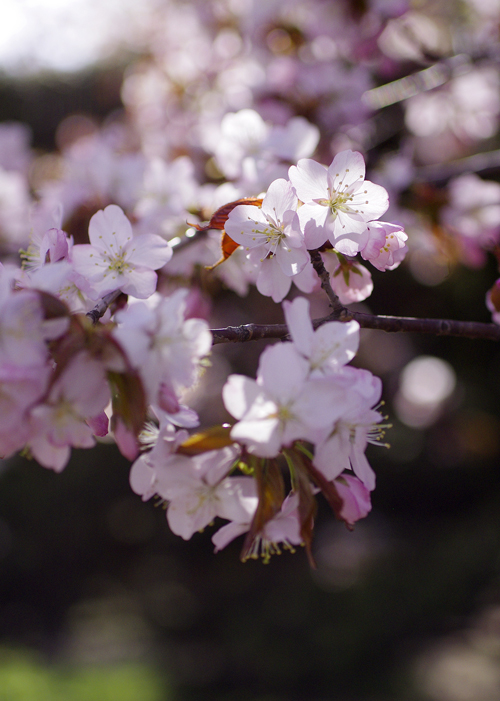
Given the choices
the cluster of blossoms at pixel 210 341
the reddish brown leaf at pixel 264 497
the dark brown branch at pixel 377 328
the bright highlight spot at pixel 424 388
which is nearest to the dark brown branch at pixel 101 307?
the cluster of blossoms at pixel 210 341

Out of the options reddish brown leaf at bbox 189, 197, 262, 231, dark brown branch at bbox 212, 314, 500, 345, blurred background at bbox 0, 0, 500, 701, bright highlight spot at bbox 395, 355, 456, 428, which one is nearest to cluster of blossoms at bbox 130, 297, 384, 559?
dark brown branch at bbox 212, 314, 500, 345

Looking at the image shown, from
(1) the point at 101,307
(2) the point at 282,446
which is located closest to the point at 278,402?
(2) the point at 282,446

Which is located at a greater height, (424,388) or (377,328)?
(377,328)

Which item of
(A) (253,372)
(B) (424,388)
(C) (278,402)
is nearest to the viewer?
(C) (278,402)

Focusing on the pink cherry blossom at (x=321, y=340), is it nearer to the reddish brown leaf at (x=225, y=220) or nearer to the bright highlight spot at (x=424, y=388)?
the reddish brown leaf at (x=225, y=220)

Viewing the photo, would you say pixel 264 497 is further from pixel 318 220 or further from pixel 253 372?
pixel 253 372

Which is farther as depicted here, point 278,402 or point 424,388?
point 424,388

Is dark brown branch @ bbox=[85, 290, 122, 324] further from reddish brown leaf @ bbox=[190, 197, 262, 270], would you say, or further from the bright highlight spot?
the bright highlight spot

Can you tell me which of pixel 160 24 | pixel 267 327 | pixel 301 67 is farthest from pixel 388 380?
pixel 267 327

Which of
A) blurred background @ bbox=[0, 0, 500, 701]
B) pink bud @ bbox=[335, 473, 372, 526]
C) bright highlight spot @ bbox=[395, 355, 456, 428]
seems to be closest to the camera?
pink bud @ bbox=[335, 473, 372, 526]
